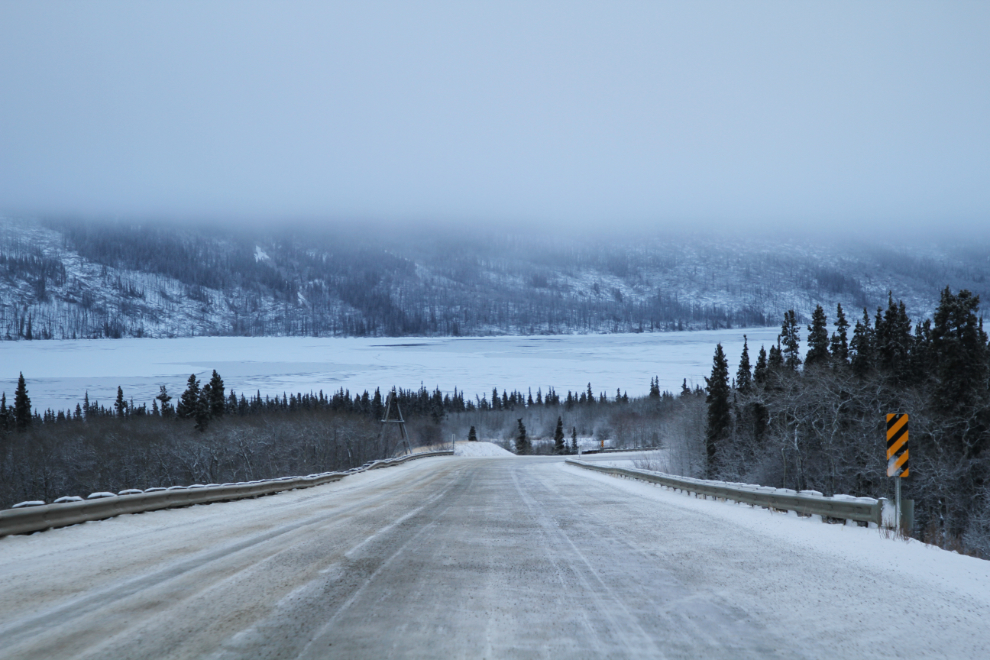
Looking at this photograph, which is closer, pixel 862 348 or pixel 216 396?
pixel 862 348

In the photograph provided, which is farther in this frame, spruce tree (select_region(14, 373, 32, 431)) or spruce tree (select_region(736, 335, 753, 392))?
spruce tree (select_region(14, 373, 32, 431))

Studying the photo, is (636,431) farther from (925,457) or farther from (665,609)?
(665,609)

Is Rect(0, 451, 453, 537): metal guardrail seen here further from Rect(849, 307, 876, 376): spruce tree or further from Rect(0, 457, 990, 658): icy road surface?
Rect(849, 307, 876, 376): spruce tree

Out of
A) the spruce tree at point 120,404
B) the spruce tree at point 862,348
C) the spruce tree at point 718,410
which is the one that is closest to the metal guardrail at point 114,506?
the spruce tree at point 862,348

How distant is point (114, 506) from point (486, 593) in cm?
1035

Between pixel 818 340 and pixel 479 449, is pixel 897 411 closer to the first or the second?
pixel 818 340

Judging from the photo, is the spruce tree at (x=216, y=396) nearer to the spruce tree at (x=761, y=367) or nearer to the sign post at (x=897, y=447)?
the spruce tree at (x=761, y=367)

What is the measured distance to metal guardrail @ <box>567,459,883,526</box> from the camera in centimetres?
1204

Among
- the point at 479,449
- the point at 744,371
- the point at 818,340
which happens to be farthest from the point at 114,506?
the point at 479,449

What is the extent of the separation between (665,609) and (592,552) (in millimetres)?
3366

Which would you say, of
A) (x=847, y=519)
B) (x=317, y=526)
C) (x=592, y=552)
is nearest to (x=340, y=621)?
(x=592, y=552)

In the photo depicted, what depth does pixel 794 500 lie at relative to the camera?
14695 millimetres

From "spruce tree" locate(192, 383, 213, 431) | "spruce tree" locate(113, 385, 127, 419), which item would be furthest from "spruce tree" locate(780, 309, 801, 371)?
"spruce tree" locate(113, 385, 127, 419)

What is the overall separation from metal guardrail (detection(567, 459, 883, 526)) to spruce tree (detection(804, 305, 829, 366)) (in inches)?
2148
